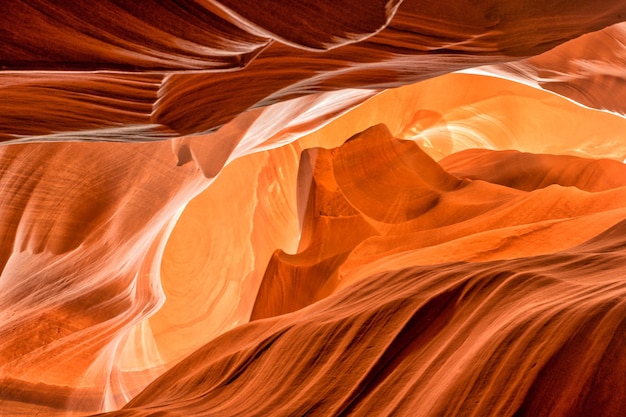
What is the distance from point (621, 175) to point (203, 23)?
3669mm

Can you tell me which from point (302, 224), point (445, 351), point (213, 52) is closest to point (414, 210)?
point (302, 224)

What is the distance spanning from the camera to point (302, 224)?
426cm

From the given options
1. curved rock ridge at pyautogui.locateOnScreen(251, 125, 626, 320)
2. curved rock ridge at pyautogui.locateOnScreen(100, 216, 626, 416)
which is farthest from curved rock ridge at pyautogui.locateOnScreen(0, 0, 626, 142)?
curved rock ridge at pyautogui.locateOnScreen(251, 125, 626, 320)

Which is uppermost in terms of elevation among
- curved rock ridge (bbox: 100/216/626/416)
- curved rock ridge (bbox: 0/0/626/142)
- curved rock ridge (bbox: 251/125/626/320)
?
curved rock ridge (bbox: 0/0/626/142)

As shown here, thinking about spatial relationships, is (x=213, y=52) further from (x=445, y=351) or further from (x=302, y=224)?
(x=302, y=224)

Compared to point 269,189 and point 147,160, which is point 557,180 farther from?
point 147,160

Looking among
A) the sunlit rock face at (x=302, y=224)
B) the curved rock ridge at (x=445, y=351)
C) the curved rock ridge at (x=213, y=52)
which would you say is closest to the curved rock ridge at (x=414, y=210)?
the sunlit rock face at (x=302, y=224)

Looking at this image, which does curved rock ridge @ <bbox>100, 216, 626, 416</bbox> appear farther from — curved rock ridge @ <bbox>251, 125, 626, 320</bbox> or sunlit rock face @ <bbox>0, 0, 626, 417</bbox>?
curved rock ridge @ <bbox>251, 125, 626, 320</bbox>

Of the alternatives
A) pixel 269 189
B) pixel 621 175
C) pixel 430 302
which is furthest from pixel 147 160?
pixel 621 175

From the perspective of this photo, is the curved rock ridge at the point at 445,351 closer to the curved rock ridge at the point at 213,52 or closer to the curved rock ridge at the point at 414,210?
the curved rock ridge at the point at 414,210

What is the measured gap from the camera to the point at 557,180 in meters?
4.25

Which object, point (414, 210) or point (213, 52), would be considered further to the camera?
point (414, 210)

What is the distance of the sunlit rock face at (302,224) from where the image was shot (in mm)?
1211

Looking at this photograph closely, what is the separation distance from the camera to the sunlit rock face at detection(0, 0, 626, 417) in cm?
121
